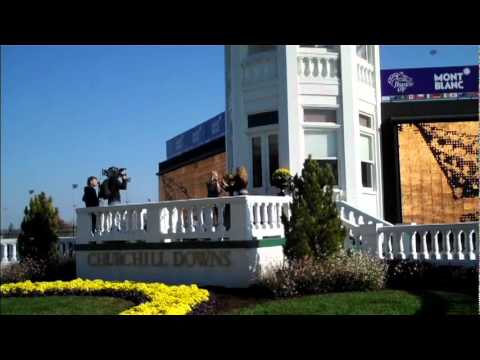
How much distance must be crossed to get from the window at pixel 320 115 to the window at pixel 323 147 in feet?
1.11

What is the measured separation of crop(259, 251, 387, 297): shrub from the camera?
1015cm

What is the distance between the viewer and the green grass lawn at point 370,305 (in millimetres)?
8781

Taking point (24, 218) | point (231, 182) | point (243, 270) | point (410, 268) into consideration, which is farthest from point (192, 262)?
point (24, 218)

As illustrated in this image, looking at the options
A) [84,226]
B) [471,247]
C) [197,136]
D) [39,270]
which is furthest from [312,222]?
[197,136]

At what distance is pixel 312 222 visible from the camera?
1072 cm

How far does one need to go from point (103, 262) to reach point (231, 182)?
11.2ft

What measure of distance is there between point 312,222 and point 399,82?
895 cm

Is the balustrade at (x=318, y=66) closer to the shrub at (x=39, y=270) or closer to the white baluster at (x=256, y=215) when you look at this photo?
the white baluster at (x=256, y=215)

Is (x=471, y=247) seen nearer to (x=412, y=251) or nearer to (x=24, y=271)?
(x=412, y=251)

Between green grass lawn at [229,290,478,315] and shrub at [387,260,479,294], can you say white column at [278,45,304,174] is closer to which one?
shrub at [387,260,479,294]

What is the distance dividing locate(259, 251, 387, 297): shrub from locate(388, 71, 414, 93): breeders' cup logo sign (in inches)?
341
